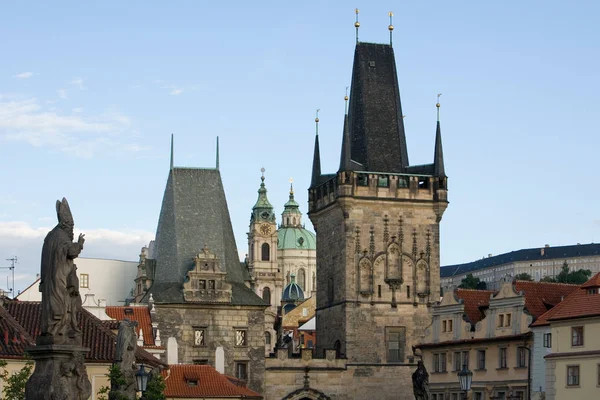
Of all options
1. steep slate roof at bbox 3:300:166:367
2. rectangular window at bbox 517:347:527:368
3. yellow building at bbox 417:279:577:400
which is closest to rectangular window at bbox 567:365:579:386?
yellow building at bbox 417:279:577:400

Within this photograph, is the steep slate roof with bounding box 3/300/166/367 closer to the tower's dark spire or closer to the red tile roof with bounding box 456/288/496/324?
the red tile roof with bounding box 456/288/496/324

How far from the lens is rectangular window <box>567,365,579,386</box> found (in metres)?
50.1

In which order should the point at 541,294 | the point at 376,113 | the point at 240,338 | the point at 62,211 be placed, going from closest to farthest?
the point at 62,211, the point at 541,294, the point at 240,338, the point at 376,113

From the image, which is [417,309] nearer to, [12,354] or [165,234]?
[165,234]

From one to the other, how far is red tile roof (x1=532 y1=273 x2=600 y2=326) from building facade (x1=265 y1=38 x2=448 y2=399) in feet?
72.5

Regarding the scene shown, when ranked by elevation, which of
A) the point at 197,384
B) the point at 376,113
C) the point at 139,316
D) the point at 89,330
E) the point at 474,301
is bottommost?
the point at 197,384

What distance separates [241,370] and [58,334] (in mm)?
55715

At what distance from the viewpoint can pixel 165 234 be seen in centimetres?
7494

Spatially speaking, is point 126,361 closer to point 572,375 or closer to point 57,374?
point 57,374

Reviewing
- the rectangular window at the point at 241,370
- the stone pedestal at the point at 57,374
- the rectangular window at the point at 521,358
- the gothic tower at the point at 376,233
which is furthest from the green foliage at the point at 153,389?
the gothic tower at the point at 376,233

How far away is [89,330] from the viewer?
4669 cm

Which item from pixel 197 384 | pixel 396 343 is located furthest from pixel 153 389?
pixel 396 343

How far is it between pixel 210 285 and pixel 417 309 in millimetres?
12741

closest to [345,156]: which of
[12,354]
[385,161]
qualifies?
[385,161]
